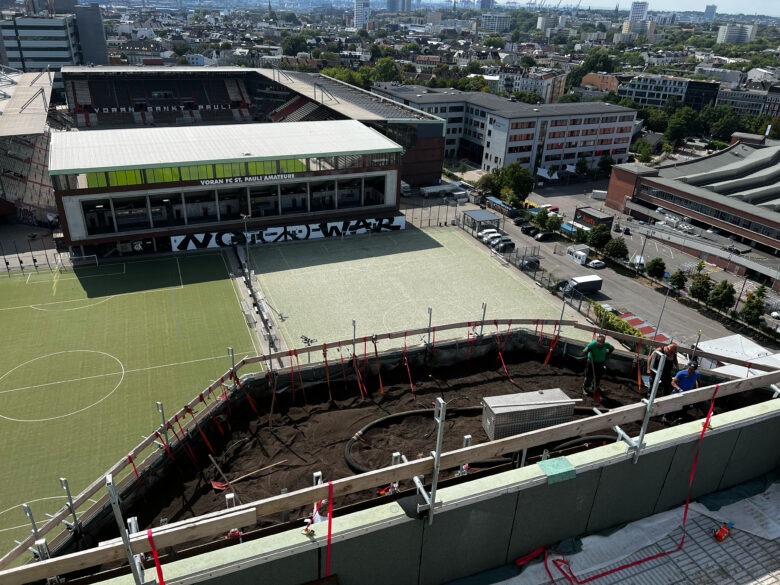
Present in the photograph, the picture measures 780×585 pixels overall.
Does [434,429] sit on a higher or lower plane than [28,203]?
higher

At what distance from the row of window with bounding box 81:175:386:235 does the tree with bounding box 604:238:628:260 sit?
24547 millimetres

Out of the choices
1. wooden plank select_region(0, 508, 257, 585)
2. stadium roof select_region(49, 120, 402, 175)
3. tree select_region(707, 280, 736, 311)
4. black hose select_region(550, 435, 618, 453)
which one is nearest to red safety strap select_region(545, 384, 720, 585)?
black hose select_region(550, 435, 618, 453)

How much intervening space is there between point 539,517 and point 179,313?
36852 mm

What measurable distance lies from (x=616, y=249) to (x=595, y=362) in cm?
4751

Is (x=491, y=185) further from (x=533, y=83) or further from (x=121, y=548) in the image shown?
(x=533, y=83)

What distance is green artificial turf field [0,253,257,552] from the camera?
1019 inches

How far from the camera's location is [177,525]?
666 centimetres

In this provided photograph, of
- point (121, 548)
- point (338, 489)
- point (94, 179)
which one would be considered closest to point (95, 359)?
point (94, 179)

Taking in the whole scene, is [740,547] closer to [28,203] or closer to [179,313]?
[179,313]

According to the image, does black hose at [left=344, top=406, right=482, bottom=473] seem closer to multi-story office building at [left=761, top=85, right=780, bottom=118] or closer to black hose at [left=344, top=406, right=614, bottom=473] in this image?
black hose at [left=344, top=406, right=614, bottom=473]

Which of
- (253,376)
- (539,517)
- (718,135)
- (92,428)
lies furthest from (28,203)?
(718,135)

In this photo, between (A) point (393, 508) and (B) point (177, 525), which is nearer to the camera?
(B) point (177, 525)

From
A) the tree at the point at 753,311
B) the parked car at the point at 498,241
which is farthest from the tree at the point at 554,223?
the tree at the point at 753,311

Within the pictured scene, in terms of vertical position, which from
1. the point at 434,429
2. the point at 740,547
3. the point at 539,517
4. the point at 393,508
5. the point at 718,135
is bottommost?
the point at 718,135
